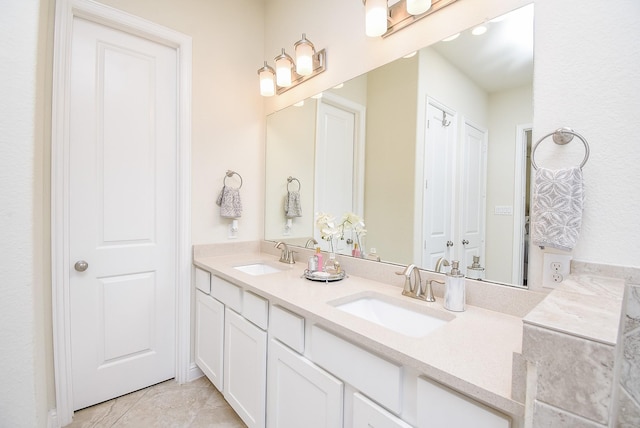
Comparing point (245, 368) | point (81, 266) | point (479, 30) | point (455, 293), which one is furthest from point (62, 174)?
point (479, 30)

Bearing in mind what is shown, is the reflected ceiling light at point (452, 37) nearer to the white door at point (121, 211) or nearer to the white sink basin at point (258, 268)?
the white sink basin at point (258, 268)

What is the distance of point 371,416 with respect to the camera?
813 mm

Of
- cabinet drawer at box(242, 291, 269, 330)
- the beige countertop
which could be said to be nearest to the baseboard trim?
cabinet drawer at box(242, 291, 269, 330)

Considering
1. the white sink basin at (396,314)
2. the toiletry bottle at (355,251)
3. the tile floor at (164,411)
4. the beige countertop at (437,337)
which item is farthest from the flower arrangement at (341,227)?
the tile floor at (164,411)

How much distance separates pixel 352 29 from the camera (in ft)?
5.25

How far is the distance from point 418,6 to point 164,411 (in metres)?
2.55

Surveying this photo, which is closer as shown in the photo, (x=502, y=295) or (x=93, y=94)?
(x=502, y=295)

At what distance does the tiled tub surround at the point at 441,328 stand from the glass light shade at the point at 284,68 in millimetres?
1333

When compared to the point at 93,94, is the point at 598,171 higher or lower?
lower

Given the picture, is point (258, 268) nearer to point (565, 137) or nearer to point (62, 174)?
point (62, 174)

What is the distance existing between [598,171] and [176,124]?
2.20 m

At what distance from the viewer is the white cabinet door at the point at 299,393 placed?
0.94 meters

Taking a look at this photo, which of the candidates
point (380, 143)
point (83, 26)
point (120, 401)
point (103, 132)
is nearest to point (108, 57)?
point (83, 26)

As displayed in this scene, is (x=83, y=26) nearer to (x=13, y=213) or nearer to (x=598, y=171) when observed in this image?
(x=13, y=213)
